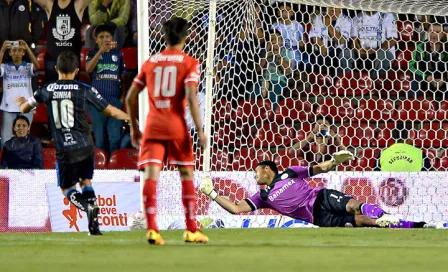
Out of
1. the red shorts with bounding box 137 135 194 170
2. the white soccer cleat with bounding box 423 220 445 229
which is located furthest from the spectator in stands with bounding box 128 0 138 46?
the red shorts with bounding box 137 135 194 170

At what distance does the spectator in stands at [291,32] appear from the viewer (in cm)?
1379

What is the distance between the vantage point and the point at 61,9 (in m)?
16.6

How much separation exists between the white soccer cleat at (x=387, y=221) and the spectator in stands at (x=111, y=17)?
7294mm

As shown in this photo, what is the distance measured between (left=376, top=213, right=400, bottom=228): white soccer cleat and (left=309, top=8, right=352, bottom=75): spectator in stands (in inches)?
155

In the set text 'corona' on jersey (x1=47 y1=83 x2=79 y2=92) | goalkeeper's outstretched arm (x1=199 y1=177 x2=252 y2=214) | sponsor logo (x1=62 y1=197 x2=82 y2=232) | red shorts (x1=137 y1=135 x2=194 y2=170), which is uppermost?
text 'corona' on jersey (x1=47 y1=83 x2=79 y2=92)

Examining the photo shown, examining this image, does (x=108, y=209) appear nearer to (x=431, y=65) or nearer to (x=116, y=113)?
(x=116, y=113)

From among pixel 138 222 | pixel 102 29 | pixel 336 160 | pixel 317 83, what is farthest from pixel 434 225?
pixel 102 29

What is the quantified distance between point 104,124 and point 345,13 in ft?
14.5

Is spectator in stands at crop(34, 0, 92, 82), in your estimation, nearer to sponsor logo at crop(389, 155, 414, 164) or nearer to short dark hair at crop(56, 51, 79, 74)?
sponsor logo at crop(389, 155, 414, 164)

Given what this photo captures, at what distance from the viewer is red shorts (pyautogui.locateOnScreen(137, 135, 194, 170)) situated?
7.07m

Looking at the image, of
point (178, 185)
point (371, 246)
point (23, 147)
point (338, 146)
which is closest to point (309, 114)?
point (338, 146)

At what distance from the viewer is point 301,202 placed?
36.2ft

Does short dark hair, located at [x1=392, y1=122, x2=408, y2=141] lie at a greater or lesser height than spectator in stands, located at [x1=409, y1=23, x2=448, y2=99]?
lesser

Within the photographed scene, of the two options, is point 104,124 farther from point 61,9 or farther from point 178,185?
point 178,185
